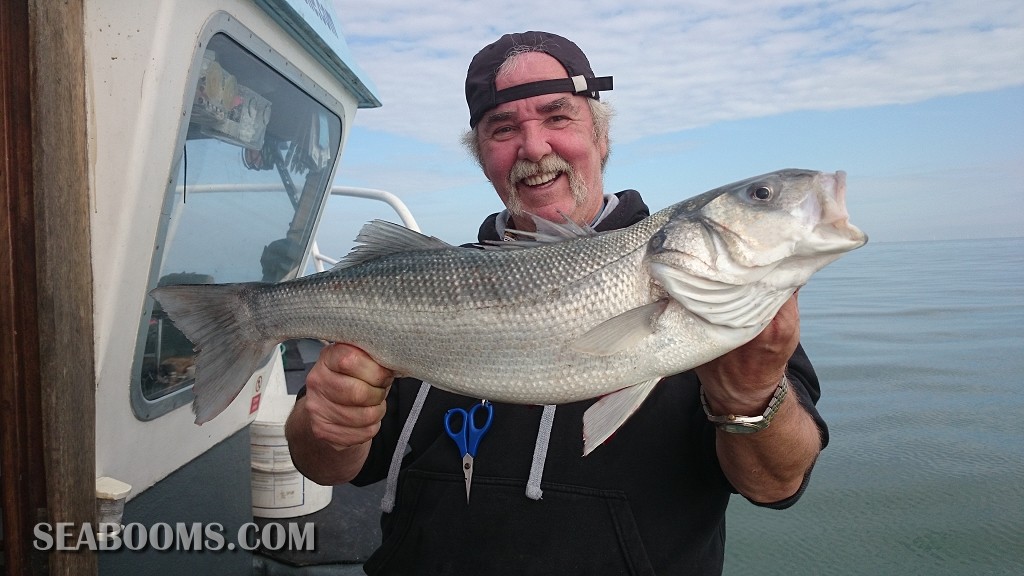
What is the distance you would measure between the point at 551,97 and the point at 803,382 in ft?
6.37

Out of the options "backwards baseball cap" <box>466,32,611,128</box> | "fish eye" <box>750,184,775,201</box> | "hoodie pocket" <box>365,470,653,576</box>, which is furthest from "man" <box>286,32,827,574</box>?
"backwards baseball cap" <box>466,32,611,128</box>

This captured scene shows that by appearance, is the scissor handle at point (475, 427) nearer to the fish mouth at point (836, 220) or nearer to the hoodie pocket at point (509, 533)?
the hoodie pocket at point (509, 533)

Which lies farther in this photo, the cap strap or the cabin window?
the cap strap

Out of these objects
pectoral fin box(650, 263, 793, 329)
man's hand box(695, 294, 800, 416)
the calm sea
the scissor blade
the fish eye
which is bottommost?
the calm sea

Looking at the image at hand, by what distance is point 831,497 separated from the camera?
578cm

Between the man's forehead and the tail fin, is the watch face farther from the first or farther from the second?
the man's forehead

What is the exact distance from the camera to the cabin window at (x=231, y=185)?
2869 millimetres

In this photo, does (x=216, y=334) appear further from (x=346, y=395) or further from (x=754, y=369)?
(x=754, y=369)

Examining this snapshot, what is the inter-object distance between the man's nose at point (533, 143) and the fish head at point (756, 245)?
140 cm

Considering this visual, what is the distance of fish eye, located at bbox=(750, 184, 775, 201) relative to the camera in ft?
6.10

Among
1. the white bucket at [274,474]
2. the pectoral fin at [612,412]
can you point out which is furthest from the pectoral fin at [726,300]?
the white bucket at [274,474]

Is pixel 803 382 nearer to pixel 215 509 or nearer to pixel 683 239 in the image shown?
pixel 683 239

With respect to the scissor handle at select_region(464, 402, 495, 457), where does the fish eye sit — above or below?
above

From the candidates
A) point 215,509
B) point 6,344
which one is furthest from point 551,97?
point 215,509
